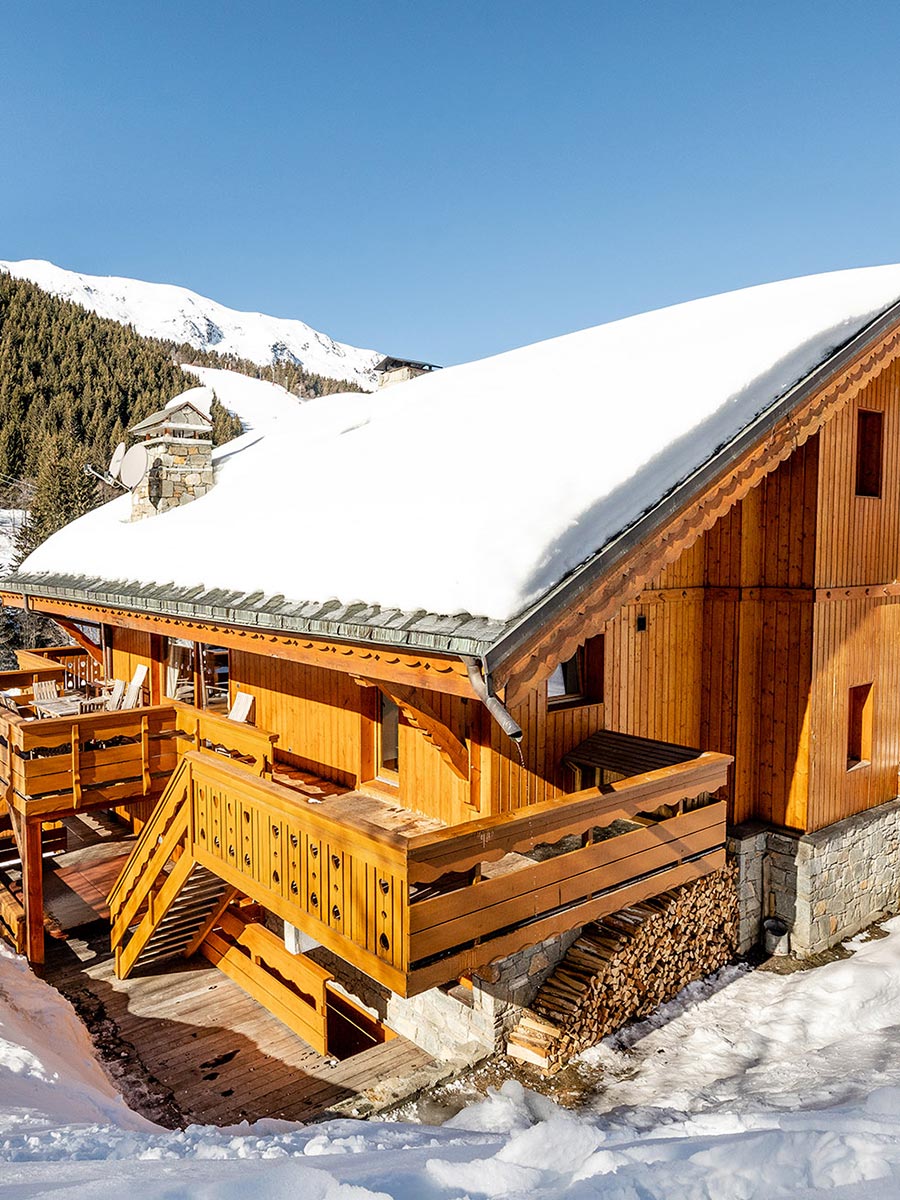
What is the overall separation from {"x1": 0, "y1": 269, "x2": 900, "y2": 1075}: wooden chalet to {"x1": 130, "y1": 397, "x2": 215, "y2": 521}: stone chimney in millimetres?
2301

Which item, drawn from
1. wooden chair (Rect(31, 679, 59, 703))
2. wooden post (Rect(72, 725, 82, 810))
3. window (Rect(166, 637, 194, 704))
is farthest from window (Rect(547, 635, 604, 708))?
wooden chair (Rect(31, 679, 59, 703))

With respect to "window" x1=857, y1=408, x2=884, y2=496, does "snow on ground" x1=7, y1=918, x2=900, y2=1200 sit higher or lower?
lower

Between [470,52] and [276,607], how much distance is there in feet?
65.2

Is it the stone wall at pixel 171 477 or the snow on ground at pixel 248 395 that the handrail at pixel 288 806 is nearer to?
the stone wall at pixel 171 477

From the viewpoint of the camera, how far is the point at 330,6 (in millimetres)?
17250

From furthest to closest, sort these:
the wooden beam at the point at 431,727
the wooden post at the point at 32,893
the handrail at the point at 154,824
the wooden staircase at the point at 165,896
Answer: the wooden post at the point at 32,893, the wooden staircase at the point at 165,896, the handrail at the point at 154,824, the wooden beam at the point at 431,727

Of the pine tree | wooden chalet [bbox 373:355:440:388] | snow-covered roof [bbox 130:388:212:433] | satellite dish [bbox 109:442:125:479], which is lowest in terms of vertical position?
satellite dish [bbox 109:442:125:479]

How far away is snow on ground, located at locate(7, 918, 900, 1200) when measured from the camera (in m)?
2.79

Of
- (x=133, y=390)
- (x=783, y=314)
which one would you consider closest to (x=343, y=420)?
(x=783, y=314)

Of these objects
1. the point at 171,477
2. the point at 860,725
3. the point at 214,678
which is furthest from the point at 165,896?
the point at 860,725

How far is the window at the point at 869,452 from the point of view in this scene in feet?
31.8

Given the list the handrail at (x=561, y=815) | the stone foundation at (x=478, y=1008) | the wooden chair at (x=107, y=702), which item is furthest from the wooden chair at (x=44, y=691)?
the handrail at (x=561, y=815)

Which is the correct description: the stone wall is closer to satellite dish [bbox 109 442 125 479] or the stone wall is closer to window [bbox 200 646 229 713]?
satellite dish [bbox 109 442 125 479]

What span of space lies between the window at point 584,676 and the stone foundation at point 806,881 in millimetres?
2506
